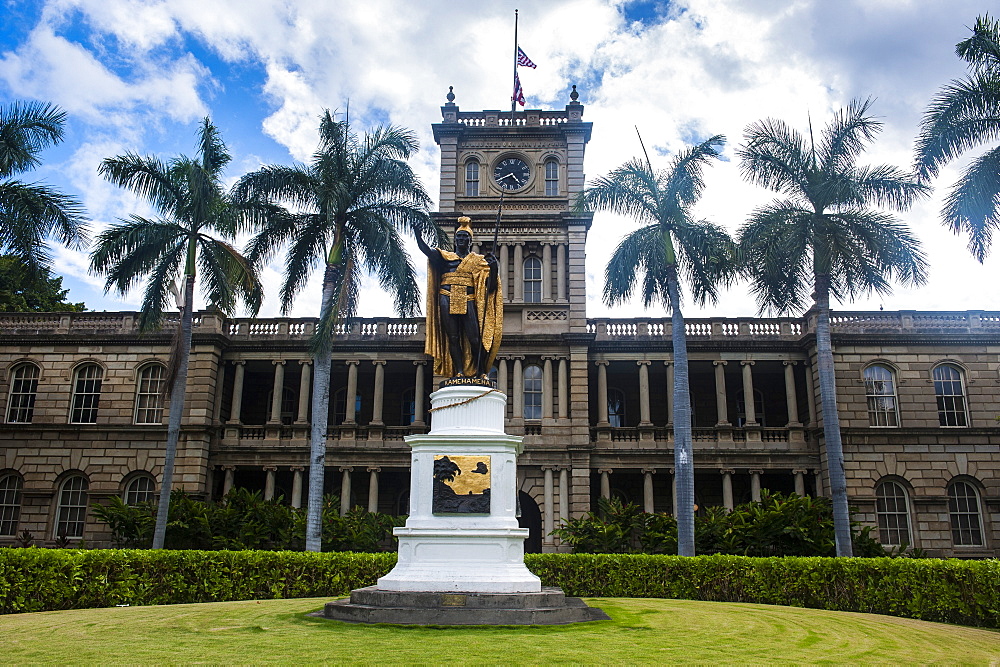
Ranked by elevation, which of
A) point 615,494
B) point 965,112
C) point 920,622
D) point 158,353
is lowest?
point 920,622

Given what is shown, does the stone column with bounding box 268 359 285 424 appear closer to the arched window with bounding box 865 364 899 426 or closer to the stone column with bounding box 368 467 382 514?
the stone column with bounding box 368 467 382 514

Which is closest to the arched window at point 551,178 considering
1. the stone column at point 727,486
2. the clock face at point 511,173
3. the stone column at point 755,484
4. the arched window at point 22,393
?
the clock face at point 511,173

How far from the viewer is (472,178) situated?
106 ft

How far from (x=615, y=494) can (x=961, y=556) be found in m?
11.8

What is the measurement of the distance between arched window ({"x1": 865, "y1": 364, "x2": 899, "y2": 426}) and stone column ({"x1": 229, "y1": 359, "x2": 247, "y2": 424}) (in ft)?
76.0

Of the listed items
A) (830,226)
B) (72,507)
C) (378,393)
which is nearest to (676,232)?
(830,226)

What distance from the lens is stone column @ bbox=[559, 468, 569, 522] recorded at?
27.5m

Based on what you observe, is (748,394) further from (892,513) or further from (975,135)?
(975,135)

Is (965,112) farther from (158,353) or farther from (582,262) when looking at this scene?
(158,353)

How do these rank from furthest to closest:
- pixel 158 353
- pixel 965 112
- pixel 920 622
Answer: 1. pixel 158 353
2. pixel 965 112
3. pixel 920 622

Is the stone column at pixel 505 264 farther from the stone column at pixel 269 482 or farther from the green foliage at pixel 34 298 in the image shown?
the green foliage at pixel 34 298

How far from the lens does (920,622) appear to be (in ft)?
38.9

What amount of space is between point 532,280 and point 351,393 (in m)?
8.13

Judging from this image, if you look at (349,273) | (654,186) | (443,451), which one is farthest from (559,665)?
(654,186)
